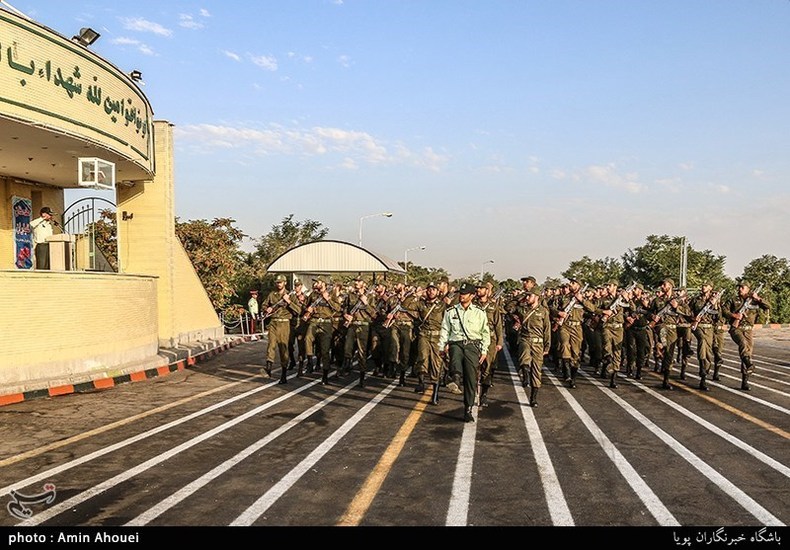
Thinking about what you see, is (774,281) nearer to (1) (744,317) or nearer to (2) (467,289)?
(1) (744,317)

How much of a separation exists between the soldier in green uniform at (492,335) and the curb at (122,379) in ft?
24.8

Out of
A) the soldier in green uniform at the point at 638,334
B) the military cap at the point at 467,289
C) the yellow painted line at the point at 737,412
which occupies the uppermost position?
the military cap at the point at 467,289

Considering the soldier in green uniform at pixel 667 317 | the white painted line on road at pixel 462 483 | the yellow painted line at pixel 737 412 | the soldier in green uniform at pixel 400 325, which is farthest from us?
the soldier in green uniform at pixel 400 325

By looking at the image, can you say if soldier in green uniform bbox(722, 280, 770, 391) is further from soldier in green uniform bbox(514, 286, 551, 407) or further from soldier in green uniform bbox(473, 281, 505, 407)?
soldier in green uniform bbox(473, 281, 505, 407)

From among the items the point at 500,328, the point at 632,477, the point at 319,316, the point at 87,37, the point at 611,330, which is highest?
the point at 87,37

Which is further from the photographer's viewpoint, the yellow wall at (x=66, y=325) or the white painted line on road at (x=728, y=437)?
the yellow wall at (x=66, y=325)

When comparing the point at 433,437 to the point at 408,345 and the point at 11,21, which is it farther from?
the point at 11,21

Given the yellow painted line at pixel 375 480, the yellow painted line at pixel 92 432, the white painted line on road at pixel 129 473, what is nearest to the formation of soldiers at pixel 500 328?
the yellow painted line at pixel 92 432

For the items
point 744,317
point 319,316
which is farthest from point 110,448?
point 744,317

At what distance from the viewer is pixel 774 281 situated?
150ft

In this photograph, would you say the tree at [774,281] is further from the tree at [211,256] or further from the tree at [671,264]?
the tree at [211,256]

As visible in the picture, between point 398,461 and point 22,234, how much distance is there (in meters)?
16.7

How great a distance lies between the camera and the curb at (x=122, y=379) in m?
11.2
